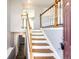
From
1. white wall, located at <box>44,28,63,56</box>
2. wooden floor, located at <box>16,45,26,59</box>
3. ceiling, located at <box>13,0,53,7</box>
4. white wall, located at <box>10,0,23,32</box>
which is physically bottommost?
wooden floor, located at <box>16,45,26,59</box>

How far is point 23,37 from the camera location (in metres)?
10.3

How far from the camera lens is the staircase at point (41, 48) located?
188 inches

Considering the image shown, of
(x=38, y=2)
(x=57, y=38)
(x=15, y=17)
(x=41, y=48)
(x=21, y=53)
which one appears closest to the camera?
(x=57, y=38)

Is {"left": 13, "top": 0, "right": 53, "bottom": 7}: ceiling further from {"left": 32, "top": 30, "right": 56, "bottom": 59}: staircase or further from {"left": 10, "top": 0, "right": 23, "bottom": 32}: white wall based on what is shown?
{"left": 32, "top": 30, "right": 56, "bottom": 59}: staircase

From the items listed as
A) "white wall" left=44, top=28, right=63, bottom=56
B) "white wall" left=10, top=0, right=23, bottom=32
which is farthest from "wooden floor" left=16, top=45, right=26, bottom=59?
"white wall" left=44, top=28, right=63, bottom=56

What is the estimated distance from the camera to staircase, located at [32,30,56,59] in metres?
4.78

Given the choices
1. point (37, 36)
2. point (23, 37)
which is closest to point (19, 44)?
point (23, 37)

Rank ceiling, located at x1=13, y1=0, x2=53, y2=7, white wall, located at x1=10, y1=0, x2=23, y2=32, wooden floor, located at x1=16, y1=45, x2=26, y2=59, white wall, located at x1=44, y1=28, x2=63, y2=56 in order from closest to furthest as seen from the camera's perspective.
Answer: white wall, located at x1=44, y1=28, x2=63, y2=56, wooden floor, located at x1=16, y1=45, x2=26, y2=59, white wall, located at x1=10, y1=0, x2=23, y2=32, ceiling, located at x1=13, y1=0, x2=53, y2=7

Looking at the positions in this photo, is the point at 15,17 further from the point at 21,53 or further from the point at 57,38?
the point at 57,38

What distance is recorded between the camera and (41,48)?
217 inches

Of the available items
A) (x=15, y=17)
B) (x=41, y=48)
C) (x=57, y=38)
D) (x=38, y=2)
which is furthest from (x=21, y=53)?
(x=57, y=38)
